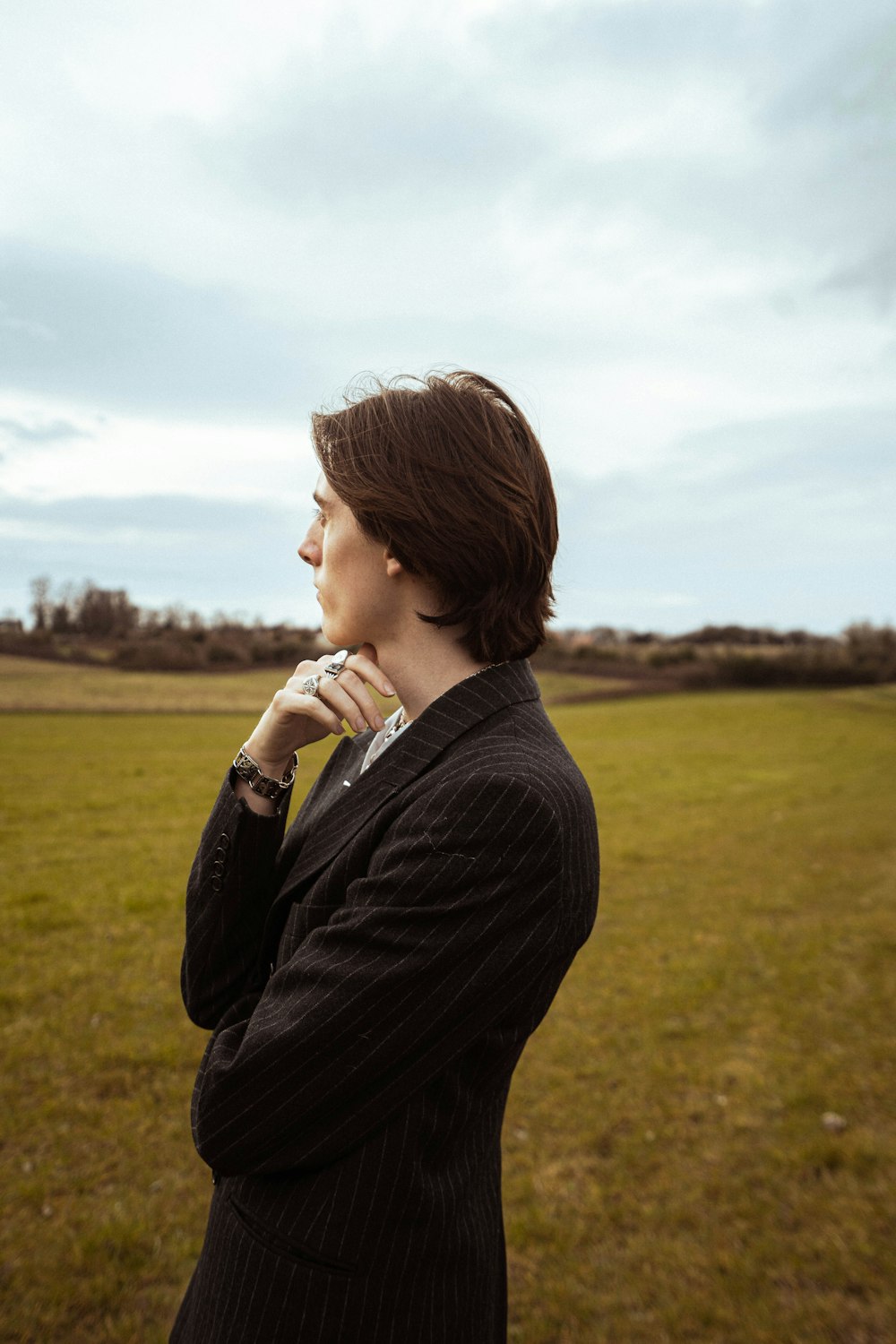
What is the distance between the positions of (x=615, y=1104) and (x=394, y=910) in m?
5.05

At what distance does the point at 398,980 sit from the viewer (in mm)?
1320

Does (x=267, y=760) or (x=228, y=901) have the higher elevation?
(x=267, y=760)

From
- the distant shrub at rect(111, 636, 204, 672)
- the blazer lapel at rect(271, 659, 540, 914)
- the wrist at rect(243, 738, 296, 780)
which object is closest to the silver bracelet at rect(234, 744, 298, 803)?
the wrist at rect(243, 738, 296, 780)

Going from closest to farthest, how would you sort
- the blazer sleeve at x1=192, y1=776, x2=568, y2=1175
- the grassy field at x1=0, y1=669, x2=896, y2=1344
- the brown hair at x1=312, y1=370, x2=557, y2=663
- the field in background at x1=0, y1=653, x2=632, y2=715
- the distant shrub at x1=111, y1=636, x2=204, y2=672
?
the blazer sleeve at x1=192, y1=776, x2=568, y2=1175 → the brown hair at x1=312, y1=370, x2=557, y2=663 → the grassy field at x1=0, y1=669, x2=896, y2=1344 → the field in background at x1=0, y1=653, x2=632, y2=715 → the distant shrub at x1=111, y1=636, x2=204, y2=672

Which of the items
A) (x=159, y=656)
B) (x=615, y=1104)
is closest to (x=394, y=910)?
(x=615, y=1104)

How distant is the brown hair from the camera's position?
1.57 meters

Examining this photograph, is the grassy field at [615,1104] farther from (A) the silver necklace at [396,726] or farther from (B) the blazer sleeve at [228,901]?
(A) the silver necklace at [396,726]

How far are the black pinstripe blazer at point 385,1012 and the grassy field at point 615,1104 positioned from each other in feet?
9.04

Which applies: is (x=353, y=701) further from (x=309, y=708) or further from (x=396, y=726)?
(x=396, y=726)

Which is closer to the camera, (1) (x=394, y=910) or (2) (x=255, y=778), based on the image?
(1) (x=394, y=910)

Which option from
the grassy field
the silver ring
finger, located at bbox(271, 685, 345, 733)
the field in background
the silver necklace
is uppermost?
the silver ring

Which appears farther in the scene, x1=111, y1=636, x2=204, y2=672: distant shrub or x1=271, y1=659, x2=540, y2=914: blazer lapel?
x1=111, y1=636, x2=204, y2=672: distant shrub

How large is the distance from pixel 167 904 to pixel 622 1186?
646cm

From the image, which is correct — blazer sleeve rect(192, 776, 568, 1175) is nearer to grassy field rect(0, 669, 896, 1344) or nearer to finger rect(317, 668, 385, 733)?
finger rect(317, 668, 385, 733)
